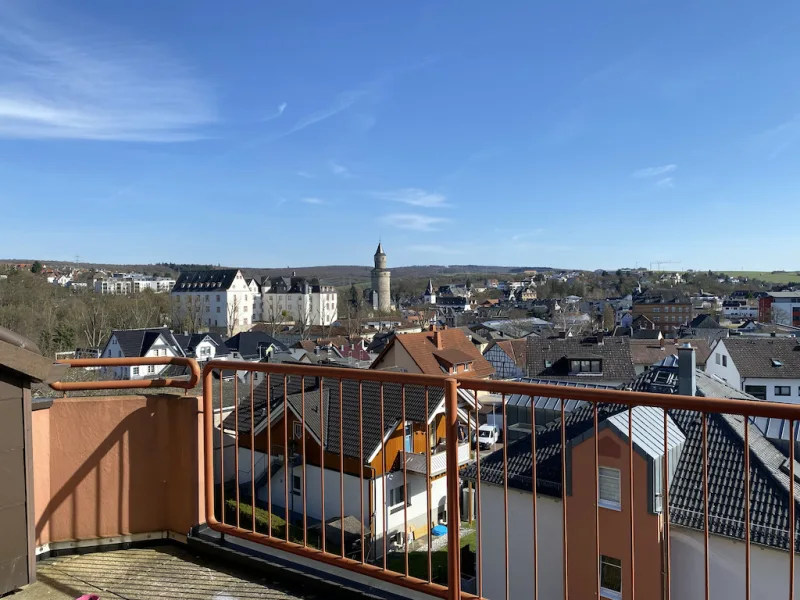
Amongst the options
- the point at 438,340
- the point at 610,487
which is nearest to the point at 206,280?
the point at 438,340

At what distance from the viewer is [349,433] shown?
1248 centimetres

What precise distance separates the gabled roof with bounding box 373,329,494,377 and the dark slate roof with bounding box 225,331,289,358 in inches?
677

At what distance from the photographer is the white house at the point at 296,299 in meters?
89.1

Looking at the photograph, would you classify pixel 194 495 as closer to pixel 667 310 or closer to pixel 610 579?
pixel 610 579

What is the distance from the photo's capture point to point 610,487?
977 centimetres

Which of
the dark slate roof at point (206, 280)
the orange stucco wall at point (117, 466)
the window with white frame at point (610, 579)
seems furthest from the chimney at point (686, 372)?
the dark slate roof at point (206, 280)

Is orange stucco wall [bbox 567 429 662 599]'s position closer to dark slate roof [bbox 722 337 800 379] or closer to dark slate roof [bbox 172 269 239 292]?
dark slate roof [bbox 722 337 800 379]

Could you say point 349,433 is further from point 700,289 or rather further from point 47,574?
point 700,289

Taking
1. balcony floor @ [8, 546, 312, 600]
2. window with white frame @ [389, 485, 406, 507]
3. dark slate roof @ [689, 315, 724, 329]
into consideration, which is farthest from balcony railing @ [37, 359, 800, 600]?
dark slate roof @ [689, 315, 724, 329]

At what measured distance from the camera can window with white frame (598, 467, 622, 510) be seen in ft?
31.1

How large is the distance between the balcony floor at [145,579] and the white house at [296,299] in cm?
8486

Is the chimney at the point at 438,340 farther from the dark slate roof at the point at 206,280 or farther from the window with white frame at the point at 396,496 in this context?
the dark slate roof at the point at 206,280

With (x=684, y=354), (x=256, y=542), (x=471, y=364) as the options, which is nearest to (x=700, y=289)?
(x=471, y=364)

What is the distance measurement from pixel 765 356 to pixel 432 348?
18167mm
